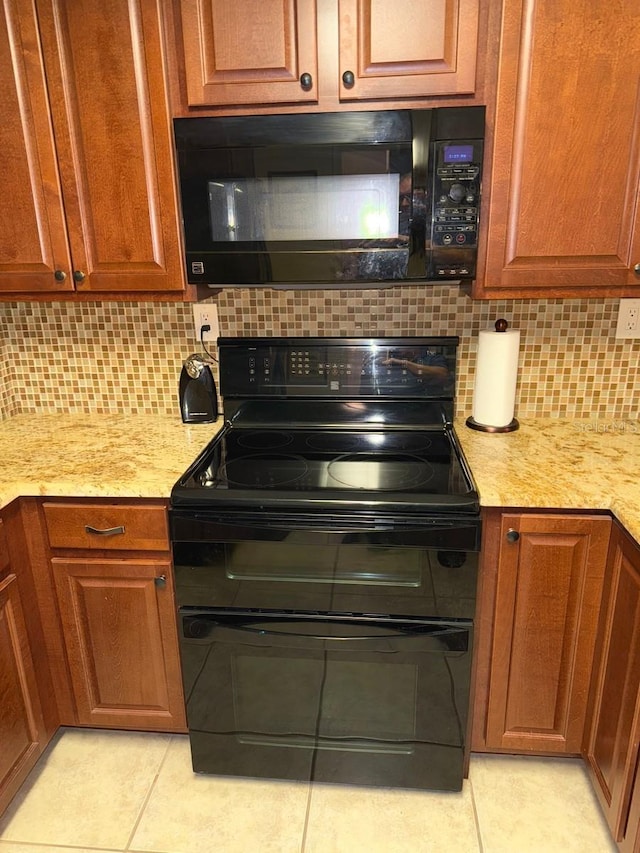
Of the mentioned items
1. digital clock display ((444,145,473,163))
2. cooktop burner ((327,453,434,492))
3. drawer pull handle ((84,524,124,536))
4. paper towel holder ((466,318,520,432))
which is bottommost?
drawer pull handle ((84,524,124,536))

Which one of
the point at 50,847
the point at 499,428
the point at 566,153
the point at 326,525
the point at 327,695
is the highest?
the point at 566,153

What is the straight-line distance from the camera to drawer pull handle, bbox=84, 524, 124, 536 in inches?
→ 57.7

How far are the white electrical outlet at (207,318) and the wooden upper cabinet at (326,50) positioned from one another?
63cm

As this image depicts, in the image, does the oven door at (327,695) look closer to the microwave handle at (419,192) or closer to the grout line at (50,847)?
the grout line at (50,847)

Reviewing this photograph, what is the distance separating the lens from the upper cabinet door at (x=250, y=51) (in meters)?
1.36

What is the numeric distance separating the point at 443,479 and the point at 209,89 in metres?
1.14

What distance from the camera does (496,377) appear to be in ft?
5.54

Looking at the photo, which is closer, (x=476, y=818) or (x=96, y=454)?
(x=476, y=818)

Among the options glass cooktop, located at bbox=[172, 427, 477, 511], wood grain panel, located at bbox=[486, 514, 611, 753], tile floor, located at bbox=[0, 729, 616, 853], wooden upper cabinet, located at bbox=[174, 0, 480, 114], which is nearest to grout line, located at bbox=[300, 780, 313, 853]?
tile floor, located at bbox=[0, 729, 616, 853]

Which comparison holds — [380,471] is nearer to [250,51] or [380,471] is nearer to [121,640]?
[121,640]

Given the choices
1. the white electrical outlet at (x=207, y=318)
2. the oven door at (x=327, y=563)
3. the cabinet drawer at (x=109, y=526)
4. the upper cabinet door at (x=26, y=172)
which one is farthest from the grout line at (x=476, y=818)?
the upper cabinet door at (x=26, y=172)

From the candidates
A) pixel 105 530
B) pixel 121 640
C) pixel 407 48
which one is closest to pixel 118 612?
pixel 121 640

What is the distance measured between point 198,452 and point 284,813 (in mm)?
1002

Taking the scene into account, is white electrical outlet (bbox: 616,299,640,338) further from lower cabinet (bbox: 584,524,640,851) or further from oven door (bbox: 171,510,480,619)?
oven door (bbox: 171,510,480,619)
